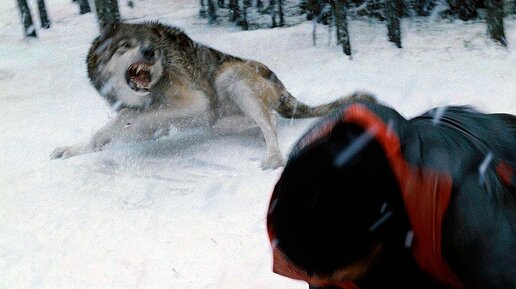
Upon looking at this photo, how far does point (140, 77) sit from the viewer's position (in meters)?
4.61

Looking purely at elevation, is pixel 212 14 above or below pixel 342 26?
below

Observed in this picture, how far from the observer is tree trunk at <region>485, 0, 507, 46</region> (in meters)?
8.66

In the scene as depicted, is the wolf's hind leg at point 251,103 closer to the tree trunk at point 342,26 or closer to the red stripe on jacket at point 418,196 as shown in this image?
the red stripe on jacket at point 418,196

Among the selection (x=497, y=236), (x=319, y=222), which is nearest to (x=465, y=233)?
(x=497, y=236)

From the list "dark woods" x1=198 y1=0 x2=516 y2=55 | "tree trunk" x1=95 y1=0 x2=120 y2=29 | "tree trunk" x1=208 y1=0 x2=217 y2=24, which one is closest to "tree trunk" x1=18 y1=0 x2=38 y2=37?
"dark woods" x1=198 y1=0 x2=516 y2=55

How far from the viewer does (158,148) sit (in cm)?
488

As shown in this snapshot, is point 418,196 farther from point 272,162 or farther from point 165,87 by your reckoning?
point 165,87

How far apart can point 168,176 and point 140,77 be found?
97 centimetres

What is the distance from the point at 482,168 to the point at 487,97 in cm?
492

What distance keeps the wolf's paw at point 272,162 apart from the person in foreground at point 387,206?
9.93ft

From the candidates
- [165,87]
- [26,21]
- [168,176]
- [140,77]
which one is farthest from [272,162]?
[26,21]

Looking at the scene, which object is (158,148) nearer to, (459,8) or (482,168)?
(482,168)

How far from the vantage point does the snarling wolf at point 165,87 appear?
461 centimetres

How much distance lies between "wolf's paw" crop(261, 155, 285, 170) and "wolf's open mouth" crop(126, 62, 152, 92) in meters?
1.29
